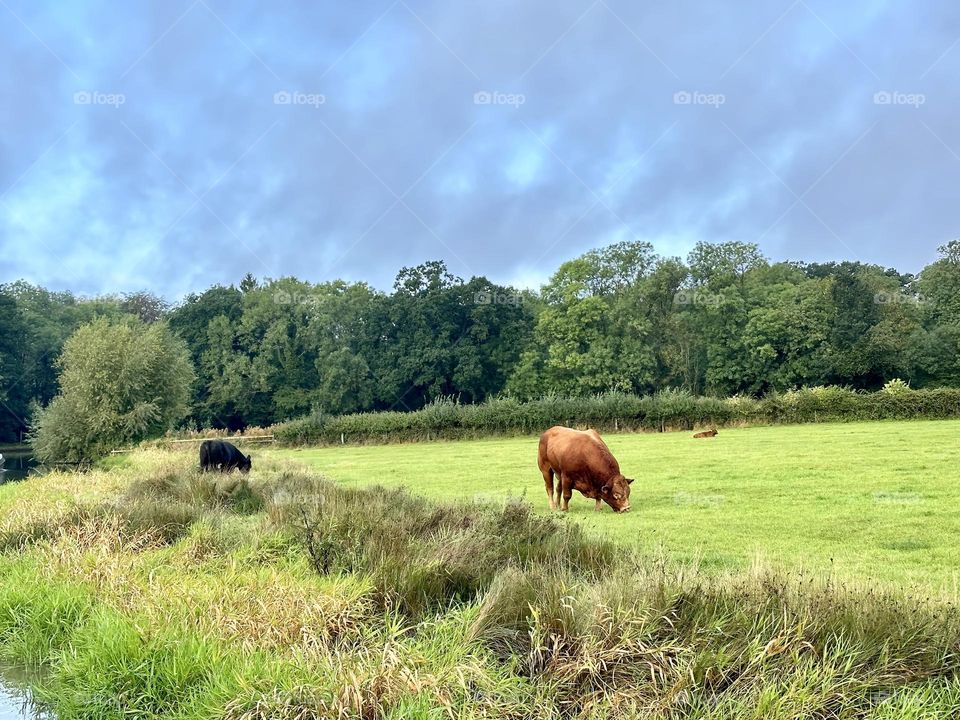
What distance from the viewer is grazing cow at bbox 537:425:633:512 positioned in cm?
1190

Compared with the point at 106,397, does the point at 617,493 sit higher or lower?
lower

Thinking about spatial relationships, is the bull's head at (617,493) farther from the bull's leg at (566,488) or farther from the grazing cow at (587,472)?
the bull's leg at (566,488)

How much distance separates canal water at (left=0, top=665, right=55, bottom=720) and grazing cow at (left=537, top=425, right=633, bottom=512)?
802 centimetres

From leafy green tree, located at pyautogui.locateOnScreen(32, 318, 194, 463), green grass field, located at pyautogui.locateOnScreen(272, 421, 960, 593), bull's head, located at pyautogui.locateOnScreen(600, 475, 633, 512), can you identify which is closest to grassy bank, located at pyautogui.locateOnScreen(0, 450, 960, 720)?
green grass field, located at pyautogui.locateOnScreen(272, 421, 960, 593)

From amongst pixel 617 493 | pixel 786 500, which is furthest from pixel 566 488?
pixel 786 500

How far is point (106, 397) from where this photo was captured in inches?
1483

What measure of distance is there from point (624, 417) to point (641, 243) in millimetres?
31164

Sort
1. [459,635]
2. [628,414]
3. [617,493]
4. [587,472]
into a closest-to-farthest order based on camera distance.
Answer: [459,635] < [617,493] < [587,472] < [628,414]

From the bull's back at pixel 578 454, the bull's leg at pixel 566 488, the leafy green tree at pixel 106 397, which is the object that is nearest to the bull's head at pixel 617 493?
the bull's back at pixel 578 454

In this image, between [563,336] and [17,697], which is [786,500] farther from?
[563,336]

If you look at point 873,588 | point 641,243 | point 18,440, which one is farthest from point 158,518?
point 18,440

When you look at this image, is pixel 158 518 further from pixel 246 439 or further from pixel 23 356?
pixel 23 356

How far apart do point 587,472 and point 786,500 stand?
127 inches

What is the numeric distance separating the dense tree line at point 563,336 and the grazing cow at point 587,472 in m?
46.3
